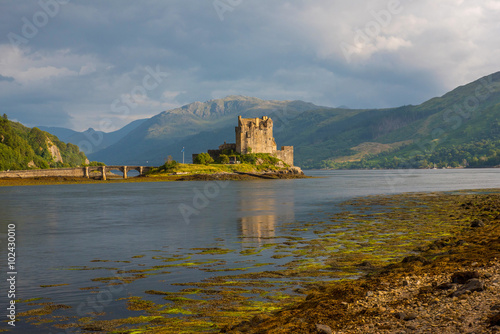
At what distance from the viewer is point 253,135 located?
175m

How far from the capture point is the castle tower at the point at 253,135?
17312 centimetres

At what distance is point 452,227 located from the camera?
92.4 feet

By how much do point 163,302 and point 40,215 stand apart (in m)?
40.3

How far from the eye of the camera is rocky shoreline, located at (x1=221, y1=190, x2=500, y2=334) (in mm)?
8992

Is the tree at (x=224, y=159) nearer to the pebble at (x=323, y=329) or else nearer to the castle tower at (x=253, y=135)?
the castle tower at (x=253, y=135)

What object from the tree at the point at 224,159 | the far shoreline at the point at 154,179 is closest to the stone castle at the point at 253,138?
the tree at the point at 224,159

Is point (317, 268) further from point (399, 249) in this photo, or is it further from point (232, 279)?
point (399, 249)

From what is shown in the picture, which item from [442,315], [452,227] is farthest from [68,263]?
[452,227]

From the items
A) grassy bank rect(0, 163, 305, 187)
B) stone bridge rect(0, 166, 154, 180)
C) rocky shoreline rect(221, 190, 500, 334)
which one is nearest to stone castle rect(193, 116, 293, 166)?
grassy bank rect(0, 163, 305, 187)

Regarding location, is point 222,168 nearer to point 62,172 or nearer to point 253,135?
point 253,135

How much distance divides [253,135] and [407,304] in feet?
542

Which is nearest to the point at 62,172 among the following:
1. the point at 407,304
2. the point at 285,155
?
the point at 285,155

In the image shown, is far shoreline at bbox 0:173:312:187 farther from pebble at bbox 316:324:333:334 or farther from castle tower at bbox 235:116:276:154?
pebble at bbox 316:324:333:334

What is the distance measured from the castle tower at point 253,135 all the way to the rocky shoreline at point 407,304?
159 metres
